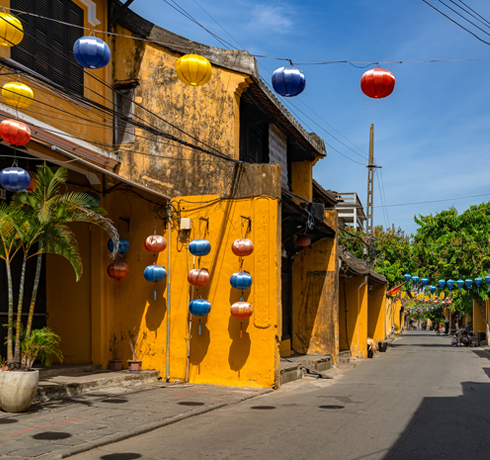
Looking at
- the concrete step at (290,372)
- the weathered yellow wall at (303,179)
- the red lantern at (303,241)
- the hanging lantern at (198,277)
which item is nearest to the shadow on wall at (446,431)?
the concrete step at (290,372)

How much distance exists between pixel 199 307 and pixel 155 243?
186cm

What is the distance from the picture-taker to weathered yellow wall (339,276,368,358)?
77.9ft

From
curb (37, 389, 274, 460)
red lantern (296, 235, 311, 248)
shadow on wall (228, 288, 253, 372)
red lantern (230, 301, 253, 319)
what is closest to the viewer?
curb (37, 389, 274, 460)

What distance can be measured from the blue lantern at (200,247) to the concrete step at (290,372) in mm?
3698

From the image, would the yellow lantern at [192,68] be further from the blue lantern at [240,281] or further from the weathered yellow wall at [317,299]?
the weathered yellow wall at [317,299]

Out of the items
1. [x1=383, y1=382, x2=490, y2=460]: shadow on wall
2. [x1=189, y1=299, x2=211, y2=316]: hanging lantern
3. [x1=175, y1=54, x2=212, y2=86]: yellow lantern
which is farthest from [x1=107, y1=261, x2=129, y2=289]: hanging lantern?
[x1=383, y1=382, x2=490, y2=460]: shadow on wall

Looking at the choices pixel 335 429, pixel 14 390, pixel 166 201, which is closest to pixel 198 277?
pixel 166 201

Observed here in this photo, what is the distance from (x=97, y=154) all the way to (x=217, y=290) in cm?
435

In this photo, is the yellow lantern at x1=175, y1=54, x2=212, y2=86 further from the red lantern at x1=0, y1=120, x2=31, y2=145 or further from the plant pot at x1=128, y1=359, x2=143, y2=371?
the plant pot at x1=128, y1=359, x2=143, y2=371

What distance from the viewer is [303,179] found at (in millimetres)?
19469

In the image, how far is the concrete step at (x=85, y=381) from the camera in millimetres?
10008

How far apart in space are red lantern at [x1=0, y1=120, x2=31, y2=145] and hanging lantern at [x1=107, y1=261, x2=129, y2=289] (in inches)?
186

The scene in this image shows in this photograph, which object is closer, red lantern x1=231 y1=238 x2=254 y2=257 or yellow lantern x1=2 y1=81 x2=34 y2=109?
yellow lantern x1=2 y1=81 x2=34 y2=109

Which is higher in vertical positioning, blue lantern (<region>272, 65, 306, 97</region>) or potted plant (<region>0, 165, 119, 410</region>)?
blue lantern (<region>272, 65, 306, 97</region>)
